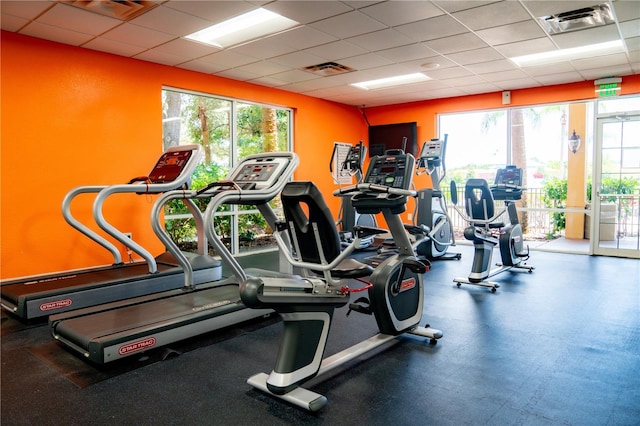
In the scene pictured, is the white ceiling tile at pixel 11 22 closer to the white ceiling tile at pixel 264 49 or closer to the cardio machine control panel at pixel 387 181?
the white ceiling tile at pixel 264 49

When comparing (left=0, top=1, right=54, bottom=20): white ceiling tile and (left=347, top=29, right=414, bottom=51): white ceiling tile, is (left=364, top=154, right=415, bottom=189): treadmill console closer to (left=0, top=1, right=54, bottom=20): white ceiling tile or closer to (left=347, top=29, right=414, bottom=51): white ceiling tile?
(left=347, top=29, right=414, bottom=51): white ceiling tile

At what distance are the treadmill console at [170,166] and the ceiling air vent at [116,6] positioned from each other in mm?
1422

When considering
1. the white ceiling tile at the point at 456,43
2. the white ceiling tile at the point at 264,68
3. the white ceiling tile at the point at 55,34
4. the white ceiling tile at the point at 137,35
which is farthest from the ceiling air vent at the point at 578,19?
the white ceiling tile at the point at 55,34

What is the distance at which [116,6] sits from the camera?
411cm

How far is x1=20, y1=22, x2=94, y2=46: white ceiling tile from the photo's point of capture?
15.0 feet

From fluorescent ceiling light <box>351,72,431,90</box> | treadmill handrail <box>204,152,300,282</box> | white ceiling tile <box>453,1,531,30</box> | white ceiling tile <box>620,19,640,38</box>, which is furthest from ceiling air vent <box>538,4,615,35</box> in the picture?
treadmill handrail <box>204,152,300,282</box>

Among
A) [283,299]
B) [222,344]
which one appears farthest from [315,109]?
[283,299]

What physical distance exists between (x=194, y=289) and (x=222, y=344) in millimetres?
899

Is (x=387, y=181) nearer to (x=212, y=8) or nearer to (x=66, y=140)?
(x=212, y=8)

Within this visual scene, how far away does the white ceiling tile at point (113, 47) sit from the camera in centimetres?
509

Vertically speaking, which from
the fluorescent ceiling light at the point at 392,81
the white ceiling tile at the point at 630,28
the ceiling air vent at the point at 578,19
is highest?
the fluorescent ceiling light at the point at 392,81

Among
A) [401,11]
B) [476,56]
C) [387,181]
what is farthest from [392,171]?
[476,56]

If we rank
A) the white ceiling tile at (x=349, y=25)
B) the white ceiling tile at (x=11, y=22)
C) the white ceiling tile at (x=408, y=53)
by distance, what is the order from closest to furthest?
the white ceiling tile at (x=11, y=22), the white ceiling tile at (x=349, y=25), the white ceiling tile at (x=408, y=53)

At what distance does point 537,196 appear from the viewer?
9141 millimetres
